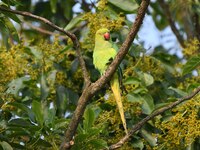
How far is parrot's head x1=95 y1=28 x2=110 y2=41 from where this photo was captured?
3.22 m

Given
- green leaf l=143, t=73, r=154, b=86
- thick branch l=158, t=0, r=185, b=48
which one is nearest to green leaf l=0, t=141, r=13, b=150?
green leaf l=143, t=73, r=154, b=86

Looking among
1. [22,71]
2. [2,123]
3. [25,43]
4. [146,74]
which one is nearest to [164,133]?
[146,74]

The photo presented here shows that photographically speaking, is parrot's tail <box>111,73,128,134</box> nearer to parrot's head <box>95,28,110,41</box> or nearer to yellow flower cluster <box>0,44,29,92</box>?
parrot's head <box>95,28,110,41</box>

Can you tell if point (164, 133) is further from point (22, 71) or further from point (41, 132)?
point (22, 71)

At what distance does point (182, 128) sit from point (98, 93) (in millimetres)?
949

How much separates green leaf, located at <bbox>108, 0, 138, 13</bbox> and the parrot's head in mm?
173

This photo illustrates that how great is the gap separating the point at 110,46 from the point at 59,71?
1.49ft

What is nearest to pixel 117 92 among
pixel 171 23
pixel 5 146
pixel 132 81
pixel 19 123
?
pixel 132 81

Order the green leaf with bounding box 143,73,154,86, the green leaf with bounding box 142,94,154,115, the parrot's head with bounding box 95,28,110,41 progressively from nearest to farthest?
the green leaf with bounding box 142,94,154,115 < the parrot's head with bounding box 95,28,110,41 < the green leaf with bounding box 143,73,154,86

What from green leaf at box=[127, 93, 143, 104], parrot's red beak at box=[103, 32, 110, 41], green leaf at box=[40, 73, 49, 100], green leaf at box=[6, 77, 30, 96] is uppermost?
parrot's red beak at box=[103, 32, 110, 41]

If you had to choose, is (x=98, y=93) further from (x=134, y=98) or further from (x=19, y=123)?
(x=19, y=123)

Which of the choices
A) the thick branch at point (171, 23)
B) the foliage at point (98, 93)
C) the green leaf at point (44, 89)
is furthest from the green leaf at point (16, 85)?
the thick branch at point (171, 23)

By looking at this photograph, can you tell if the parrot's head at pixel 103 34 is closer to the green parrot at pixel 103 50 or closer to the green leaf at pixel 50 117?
the green parrot at pixel 103 50

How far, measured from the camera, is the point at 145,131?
313 cm
